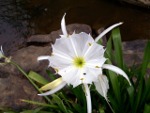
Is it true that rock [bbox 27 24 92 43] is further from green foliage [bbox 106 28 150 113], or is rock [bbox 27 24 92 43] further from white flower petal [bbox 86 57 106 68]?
white flower petal [bbox 86 57 106 68]

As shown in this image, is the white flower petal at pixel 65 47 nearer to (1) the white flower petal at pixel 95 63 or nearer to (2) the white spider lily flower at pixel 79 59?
(2) the white spider lily flower at pixel 79 59

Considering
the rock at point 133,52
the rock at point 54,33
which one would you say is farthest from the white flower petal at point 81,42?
the rock at point 54,33

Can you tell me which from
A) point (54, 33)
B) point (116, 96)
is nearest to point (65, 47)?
point (116, 96)

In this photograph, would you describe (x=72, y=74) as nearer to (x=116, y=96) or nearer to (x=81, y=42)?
(x=81, y=42)

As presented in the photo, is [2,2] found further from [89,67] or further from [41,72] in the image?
[89,67]

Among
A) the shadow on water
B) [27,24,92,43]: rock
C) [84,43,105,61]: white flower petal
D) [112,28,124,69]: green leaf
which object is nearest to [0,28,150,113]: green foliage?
[112,28,124,69]: green leaf

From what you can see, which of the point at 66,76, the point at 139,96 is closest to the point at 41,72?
the point at 139,96
